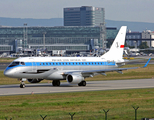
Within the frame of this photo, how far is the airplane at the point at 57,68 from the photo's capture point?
160 ft

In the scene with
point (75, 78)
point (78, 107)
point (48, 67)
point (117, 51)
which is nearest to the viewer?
point (78, 107)

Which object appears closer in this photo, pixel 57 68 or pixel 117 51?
pixel 57 68

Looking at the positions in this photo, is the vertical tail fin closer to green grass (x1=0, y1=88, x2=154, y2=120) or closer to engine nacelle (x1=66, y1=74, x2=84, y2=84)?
engine nacelle (x1=66, y1=74, x2=84, y2=84)

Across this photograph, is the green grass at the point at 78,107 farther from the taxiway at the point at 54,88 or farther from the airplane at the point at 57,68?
the airplane at the point at 57,68

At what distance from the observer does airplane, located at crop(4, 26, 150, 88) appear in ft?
160

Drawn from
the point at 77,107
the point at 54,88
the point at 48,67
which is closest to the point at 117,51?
the point at 48,67

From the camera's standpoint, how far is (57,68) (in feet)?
171

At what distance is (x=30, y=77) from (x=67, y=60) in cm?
678

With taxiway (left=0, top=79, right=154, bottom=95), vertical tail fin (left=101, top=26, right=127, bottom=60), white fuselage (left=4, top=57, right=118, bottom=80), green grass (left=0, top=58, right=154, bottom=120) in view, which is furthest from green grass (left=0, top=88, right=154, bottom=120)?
vertical tail fin (left=101, top=26, right=127, bottom=60)

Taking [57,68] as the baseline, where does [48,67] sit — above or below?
above

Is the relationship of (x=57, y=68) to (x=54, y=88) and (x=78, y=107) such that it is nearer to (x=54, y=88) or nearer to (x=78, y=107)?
(x=54, y=88)

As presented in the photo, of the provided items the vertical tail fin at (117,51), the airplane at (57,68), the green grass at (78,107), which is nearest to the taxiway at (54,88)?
the airplane at (57,68)

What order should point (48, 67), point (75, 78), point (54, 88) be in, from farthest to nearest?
→ point (48, 67) < point (75, 78) < point (54, 88)

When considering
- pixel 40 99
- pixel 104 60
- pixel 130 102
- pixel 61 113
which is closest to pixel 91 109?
pixel 61 113
